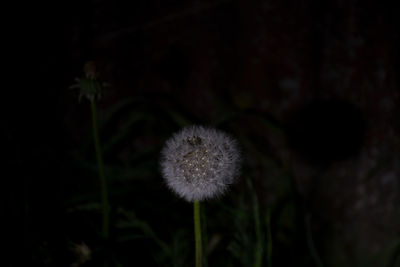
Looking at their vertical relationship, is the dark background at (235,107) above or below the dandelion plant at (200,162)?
above

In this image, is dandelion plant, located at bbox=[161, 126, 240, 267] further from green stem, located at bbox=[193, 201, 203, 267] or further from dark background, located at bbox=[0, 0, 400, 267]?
dark background, located at bbox=[0, 0, 400, 267]

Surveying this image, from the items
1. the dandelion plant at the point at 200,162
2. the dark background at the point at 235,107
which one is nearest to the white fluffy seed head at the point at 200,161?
the dandelion plant at the point at 200,162

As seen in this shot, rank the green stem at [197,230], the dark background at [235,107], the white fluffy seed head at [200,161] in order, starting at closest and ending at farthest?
the green stem at [197,230], the white fluffy seed head at [200,161], the dark background at [235,107]

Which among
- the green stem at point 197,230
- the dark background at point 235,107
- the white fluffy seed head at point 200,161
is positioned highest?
the dark background at point 235,107

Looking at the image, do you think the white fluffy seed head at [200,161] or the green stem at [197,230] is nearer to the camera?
the green stem at [197,230]

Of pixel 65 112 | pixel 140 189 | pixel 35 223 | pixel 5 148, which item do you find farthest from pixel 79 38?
pixel 35 223

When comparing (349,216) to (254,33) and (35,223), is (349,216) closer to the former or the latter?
(254,33)

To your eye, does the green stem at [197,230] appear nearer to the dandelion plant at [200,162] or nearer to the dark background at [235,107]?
the dandelion plant at [200,162]
